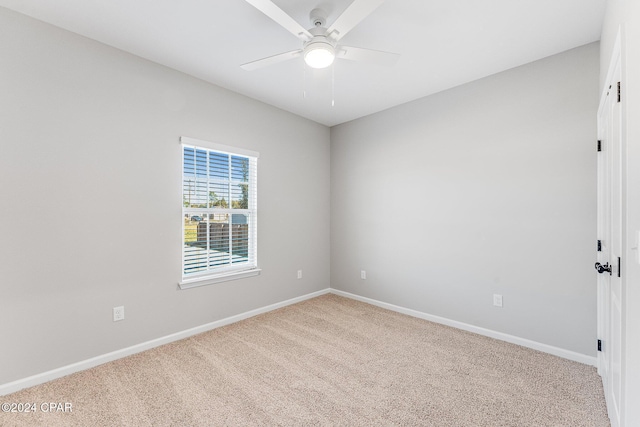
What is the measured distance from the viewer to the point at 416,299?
11.6 ft

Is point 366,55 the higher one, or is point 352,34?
point 352,34

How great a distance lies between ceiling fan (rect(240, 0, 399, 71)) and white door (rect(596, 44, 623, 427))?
1.34 metres

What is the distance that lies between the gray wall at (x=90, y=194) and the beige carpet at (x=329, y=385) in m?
0.35

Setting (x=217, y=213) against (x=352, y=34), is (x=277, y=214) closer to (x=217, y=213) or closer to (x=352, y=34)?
(x=217, y=213)

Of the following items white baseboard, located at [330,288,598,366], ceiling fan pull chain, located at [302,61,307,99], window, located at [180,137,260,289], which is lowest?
white baseboard, located at [330,288,598,366]

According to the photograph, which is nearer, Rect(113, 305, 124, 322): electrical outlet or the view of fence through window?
Rect(113, 305, 124, 322): electrical outlet

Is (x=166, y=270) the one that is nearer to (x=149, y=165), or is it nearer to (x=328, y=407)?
(x=149, y=165)

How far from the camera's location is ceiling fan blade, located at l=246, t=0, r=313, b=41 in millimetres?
1505

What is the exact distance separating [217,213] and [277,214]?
0.84m

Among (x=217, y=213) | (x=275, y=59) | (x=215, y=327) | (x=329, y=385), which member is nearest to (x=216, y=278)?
(x=215, y=327)

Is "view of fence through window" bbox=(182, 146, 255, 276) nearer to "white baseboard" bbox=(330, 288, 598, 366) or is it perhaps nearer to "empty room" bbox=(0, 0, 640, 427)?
"empty room" bbox=(0, 0, 640, 427)

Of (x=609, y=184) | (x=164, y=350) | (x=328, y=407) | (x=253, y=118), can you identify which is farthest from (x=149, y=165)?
(x=609, y=184)

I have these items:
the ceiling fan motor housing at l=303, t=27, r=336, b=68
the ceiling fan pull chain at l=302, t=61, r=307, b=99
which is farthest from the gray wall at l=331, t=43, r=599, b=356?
the ceiling fan motor housing at l=303, t=27, r=336, b=68

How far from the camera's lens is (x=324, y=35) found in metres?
1.89
